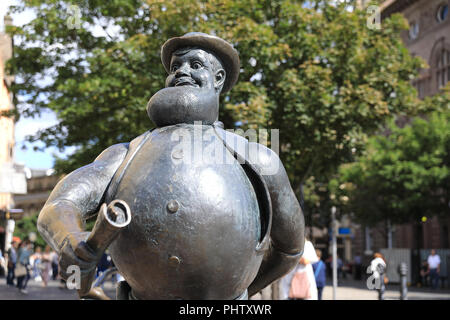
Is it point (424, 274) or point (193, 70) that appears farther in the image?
point (424, 274)

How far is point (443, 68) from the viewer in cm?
A: 3262

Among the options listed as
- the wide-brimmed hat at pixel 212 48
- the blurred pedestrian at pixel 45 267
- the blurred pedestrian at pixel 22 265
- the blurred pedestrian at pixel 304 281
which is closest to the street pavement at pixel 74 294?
the blurred pedestrian at pixel 22 265

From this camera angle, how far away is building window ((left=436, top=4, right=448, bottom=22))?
3281 cm

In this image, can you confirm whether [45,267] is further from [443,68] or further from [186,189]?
[443,68]

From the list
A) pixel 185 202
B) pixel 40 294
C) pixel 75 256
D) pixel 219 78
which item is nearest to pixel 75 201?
pixel 75 256

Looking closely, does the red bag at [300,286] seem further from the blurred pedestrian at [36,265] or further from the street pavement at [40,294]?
the blurred pedestrian at [36,265]

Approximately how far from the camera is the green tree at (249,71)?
44.0 ft

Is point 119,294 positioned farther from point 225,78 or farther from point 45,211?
point 225,78

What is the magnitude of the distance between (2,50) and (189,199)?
3269cm

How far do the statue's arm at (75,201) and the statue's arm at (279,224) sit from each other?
72 centimetres

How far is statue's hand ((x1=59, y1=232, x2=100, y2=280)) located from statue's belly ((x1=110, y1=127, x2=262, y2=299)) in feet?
0.83

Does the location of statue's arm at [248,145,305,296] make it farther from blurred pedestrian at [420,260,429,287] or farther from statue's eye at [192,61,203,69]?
blurred pedestrian at [420,260,429,287]

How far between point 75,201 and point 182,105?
2.22 ft

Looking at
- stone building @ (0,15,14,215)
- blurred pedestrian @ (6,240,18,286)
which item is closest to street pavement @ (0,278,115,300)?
blurred pedestrian @ (6,240,18,286)
